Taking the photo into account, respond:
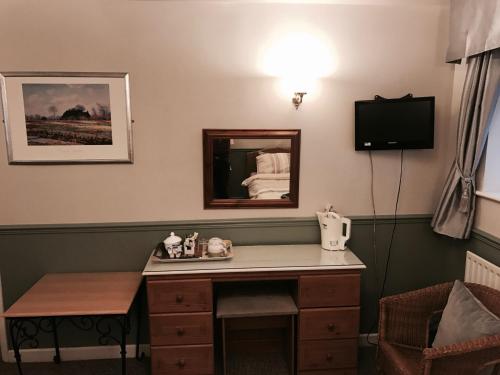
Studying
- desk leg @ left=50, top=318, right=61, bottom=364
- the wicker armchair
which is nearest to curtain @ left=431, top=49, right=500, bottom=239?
the wicker armchair

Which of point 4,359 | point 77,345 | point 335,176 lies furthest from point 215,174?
point 4,359

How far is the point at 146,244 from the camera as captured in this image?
2.49 m

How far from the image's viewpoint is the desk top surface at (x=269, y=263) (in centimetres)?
212

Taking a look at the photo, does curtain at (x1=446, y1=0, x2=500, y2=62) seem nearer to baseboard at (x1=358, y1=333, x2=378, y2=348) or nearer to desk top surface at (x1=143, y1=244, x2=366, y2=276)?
desk top surface at (x1=143, y1=244, x2=366, y2=276)

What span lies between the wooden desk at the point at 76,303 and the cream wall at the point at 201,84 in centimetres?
38

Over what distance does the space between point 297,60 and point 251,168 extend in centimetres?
74

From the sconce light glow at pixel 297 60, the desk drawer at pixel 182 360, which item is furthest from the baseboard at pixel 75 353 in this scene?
the sconce light glow at pixel 297 60

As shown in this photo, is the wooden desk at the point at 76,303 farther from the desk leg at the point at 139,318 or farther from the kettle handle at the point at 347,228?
the kettle handle at the point at 347,228

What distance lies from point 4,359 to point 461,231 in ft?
10.1

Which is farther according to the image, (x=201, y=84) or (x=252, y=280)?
(x=201, y=84)

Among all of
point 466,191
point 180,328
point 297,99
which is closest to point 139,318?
point 180,328

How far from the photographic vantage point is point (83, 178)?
7.87ft

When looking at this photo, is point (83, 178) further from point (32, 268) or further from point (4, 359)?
point (4, 359)

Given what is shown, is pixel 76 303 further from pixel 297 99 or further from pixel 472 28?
→ pixel 472 28
